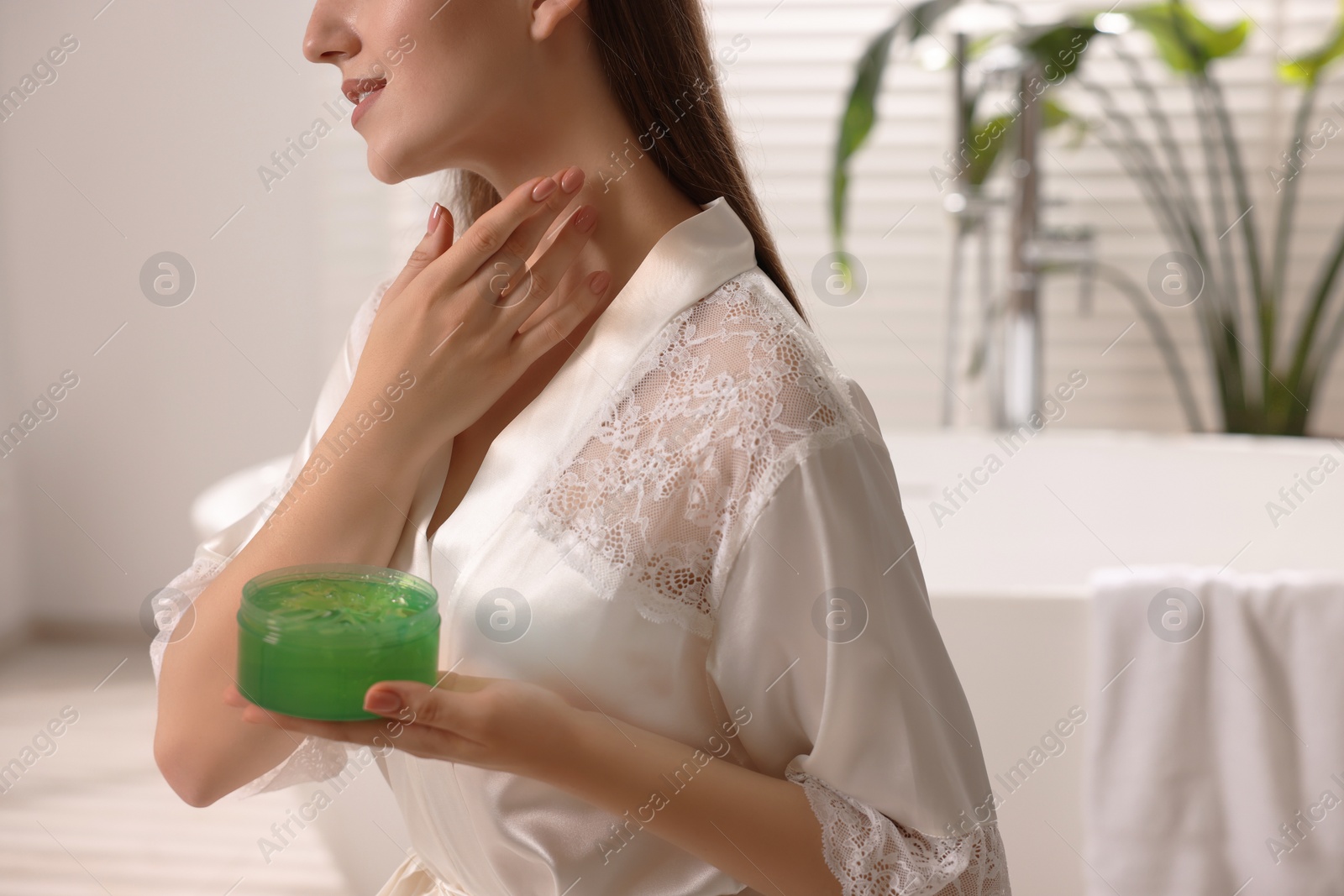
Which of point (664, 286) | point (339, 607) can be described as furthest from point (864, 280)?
point (339, 607)

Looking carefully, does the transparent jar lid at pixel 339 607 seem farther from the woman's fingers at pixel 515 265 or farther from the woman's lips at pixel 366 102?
the woman's lips at pixel 366 102

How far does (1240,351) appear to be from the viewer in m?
2.69

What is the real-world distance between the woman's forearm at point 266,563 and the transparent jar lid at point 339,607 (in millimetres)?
102

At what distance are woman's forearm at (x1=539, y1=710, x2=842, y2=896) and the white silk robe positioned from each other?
12 millimetres

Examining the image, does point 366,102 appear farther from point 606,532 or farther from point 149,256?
point 149,256

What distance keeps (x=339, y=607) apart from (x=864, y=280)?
7.76 feet

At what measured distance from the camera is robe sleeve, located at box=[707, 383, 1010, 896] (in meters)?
0.69

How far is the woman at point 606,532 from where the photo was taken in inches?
27.4

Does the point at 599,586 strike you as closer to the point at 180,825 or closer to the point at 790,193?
the point at 180,825

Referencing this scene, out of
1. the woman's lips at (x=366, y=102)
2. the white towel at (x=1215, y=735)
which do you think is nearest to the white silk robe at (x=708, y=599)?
the woman's lips at (x=366, y=102)

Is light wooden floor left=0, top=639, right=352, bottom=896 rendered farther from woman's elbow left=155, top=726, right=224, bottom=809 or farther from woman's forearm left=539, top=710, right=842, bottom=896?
woman's forearm left=539, top=710, right=842, bottom=896

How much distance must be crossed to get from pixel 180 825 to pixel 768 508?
1.82 m

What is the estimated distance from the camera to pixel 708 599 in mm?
729

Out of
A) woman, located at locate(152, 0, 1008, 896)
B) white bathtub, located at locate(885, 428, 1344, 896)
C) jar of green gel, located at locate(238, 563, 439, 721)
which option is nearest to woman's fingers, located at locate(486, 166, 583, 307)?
woman, located at locate(152, 0, 1008, 896)
